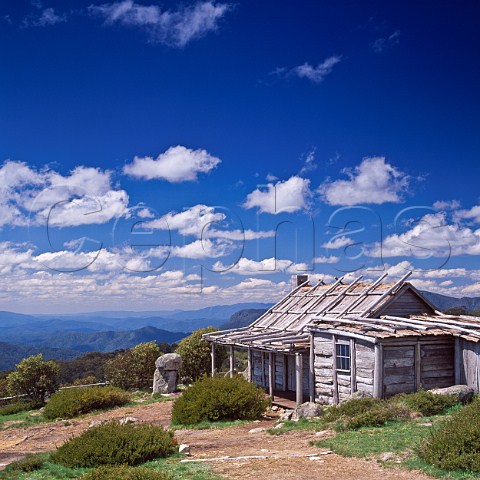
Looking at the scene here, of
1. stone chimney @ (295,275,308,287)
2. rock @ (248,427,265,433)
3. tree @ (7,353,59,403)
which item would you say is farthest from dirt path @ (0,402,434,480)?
stone chimney @ (295,275,308,287)

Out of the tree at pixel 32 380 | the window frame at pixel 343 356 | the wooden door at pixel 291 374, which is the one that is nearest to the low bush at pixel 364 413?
the window frame at pixel 343 356

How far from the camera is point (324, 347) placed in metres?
22.2

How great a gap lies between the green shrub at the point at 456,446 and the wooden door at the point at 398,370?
8.11 meters

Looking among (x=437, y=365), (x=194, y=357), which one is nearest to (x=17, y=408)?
(x=194, y=357)

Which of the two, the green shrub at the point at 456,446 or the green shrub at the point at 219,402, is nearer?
the green shrub at the point at 456,446

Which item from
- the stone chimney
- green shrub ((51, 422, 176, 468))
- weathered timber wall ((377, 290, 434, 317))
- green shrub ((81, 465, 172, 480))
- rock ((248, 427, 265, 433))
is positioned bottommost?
rock ((248, 427, 265, 433))

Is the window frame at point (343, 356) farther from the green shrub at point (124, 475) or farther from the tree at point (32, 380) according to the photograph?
the tree at point (32, 380)

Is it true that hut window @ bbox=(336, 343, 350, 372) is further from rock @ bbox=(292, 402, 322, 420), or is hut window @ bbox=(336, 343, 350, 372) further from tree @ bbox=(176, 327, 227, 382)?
tree @ bbox=(176, 327, 227, 382)

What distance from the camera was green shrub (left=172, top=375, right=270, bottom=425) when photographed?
758 inches

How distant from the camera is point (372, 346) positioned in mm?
20109

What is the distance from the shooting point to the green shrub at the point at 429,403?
16.4 meters

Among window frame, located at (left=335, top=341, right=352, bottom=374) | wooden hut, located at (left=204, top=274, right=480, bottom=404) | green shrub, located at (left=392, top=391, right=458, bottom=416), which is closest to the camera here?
green shrub, located at (left=392, top=391, right=458, bottom=416)

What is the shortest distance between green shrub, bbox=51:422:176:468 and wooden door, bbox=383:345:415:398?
921cm

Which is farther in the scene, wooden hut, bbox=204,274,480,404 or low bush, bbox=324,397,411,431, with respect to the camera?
wooden hut, bbox=204,274,480,404
